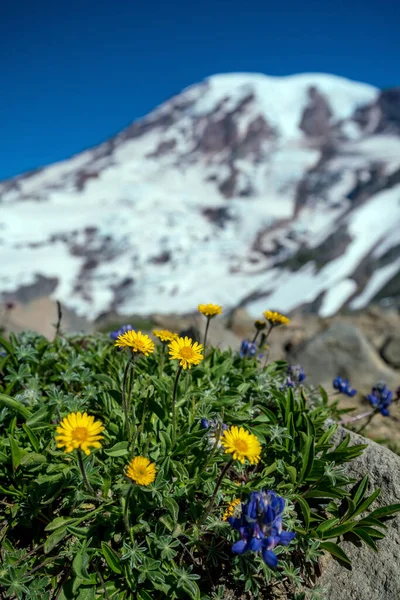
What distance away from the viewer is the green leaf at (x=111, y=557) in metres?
2.29

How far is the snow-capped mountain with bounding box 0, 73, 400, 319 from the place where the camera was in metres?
39.4

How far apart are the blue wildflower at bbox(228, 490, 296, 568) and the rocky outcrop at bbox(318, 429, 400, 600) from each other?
0.66m

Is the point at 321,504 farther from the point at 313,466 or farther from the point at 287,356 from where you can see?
the point at 287,356

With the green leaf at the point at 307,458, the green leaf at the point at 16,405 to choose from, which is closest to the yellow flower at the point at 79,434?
the green leaf at the point at 16,405

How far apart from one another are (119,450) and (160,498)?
375 mm

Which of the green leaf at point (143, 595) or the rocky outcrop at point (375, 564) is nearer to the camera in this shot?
the green leaf at point (143, 595)

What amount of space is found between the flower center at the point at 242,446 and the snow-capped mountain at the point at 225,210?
55.6ft

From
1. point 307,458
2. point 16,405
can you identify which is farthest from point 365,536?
point 16,405

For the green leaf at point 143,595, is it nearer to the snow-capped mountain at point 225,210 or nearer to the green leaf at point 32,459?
the green leaf at point 32,459

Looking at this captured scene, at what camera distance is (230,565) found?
2459mm

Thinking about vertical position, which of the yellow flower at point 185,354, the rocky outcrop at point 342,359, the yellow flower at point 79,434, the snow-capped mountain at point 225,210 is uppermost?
the yellow flower at point 79,434

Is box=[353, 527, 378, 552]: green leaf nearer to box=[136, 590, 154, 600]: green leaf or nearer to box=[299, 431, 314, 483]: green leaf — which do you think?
box=[299, 431, 314, 483]: green leaf

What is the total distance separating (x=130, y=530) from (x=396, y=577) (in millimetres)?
1415

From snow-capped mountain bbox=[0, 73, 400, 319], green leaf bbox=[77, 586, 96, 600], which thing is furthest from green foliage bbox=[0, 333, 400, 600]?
snow-capped mountain bbox=[0, 73, 400, 319]
